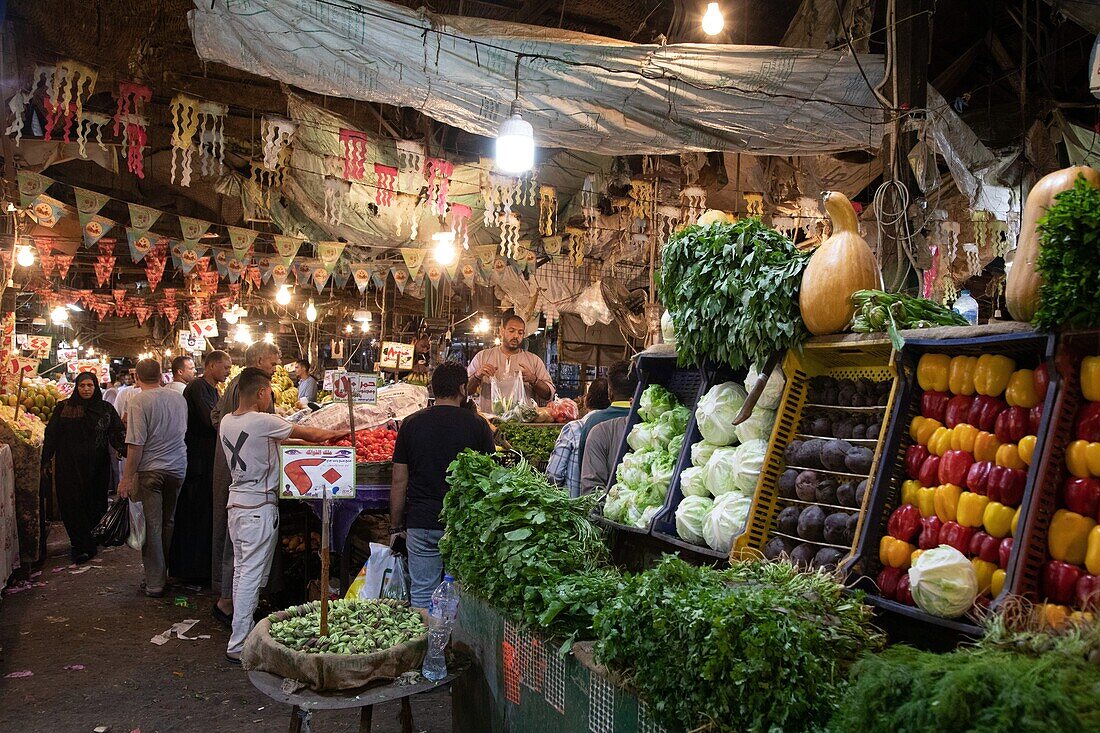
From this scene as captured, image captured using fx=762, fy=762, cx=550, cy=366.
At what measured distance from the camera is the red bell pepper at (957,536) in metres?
2.75

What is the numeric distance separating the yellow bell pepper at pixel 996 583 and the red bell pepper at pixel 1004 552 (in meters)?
0.02

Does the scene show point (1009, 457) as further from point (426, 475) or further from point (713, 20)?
point (713, 20)

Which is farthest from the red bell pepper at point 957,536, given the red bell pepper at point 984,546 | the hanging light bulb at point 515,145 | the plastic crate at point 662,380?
the hanging light bulb at point 515,145

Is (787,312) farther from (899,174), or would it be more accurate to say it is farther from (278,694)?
(278,694)

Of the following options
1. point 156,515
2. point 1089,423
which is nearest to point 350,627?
point 1089,423

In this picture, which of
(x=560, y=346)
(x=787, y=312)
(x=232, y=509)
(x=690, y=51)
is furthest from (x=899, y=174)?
(x=560, y=346)

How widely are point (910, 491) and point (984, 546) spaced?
0.39 meters

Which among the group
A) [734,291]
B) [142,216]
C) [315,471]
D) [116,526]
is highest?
[142,216]

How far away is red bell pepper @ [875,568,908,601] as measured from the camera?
2891mm

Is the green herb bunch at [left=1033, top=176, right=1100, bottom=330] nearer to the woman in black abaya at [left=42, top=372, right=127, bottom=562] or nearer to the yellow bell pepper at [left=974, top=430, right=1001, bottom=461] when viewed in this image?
the yellow bell pepper at [left=974, top=430, right=1001, bottom=461]

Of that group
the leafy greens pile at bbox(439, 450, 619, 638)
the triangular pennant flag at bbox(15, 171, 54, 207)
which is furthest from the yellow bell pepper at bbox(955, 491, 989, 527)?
the triangular pennant flag at bbox(15, 171, 54, 207)

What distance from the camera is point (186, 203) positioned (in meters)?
13.4

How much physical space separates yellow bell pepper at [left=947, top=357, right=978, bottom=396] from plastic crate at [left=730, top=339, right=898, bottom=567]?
25 cm

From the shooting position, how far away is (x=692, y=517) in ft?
12.7
